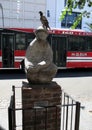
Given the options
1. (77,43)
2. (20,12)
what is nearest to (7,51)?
(77,43)

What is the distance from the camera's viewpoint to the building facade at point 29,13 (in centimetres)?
3975

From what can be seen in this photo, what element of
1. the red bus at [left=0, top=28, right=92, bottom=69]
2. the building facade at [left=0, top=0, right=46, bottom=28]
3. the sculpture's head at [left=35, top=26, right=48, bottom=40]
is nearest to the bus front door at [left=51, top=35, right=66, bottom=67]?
the red bus at [left=0, top=28, right=92, bottom=69]

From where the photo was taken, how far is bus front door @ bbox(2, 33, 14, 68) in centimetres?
1767

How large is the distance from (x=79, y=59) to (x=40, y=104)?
13.9 m

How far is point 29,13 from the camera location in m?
40.8

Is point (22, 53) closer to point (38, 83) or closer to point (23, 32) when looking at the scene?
point (23, 32)

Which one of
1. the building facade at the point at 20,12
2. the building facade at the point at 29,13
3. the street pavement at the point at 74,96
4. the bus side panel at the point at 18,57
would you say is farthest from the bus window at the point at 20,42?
the building facade at the point at 20,12

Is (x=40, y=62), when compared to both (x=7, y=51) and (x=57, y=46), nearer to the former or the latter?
(x=7, y=51)

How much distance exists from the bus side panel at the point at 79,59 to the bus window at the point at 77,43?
342 millimetres

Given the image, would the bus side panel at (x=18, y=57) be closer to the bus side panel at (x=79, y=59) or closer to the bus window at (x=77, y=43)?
the bus side panel at (x=79, y=59)

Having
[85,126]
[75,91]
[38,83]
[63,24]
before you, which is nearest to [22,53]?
[75,91]

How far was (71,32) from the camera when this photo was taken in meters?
19.2

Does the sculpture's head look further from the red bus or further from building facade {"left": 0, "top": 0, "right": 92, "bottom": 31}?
building facade {"left": 0, "top": 0, "right": 92, "bottom": 31}

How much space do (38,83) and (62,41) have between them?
1345cm
